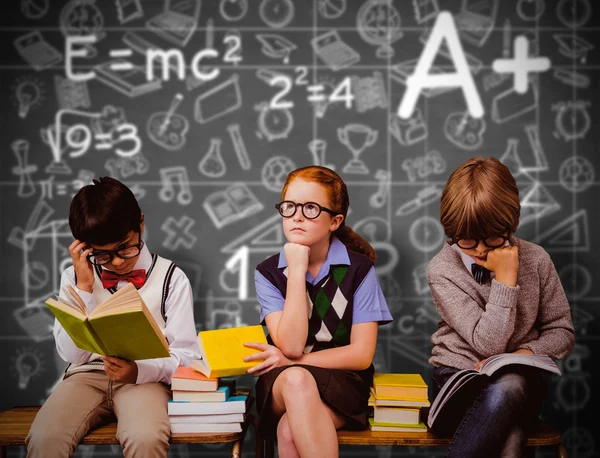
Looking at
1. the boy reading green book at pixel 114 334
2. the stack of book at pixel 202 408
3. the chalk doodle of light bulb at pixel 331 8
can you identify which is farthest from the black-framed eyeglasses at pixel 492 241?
the chalk doodle of light bulb at pixel 331 8

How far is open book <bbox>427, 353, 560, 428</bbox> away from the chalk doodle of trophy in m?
1.69

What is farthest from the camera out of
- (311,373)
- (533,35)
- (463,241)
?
(533,35)

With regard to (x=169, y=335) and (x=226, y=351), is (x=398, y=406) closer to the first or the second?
(x=226, y=351)

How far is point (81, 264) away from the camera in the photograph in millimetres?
2332

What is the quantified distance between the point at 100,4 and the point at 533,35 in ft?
6.93

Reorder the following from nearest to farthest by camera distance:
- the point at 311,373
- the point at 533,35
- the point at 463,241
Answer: the point at 311,373 < the point at 463,241 < the point at 533,35

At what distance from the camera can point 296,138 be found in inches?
118

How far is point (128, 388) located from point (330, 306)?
0.83 meters

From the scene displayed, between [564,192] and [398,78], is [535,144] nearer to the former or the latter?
[564,192]

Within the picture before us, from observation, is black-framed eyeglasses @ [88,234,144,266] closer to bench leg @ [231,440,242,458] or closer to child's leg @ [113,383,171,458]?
child's leg @ [113,383,171,458]

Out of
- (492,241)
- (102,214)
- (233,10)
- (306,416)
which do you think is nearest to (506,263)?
(492,241)

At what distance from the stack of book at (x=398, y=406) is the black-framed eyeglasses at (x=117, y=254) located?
108cm

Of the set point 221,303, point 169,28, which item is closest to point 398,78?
point 169,28

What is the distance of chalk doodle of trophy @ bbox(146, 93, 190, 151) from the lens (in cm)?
300
